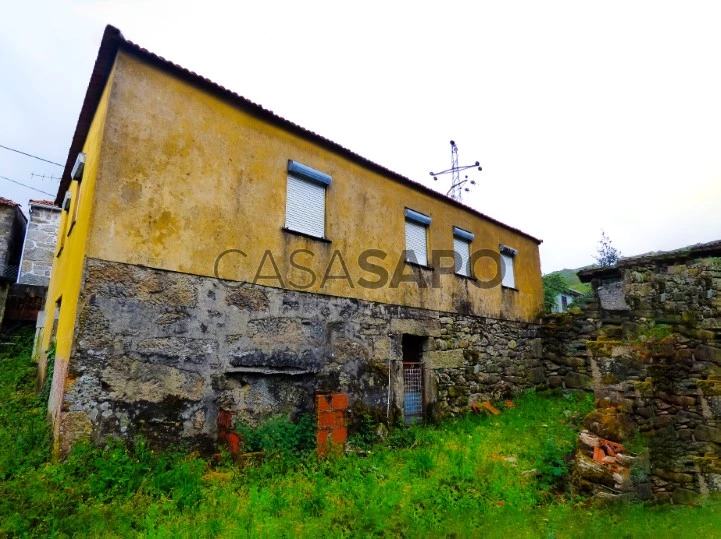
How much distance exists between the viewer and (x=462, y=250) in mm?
10742

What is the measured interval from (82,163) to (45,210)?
6.63 metres

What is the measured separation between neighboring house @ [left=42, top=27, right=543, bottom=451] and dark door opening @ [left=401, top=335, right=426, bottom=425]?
40 millimetres

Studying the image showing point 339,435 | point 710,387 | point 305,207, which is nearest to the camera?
point 710,387

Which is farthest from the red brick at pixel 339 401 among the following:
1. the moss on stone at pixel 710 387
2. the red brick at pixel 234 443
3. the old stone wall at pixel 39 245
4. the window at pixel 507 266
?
the old stone wall at pixel 39 245

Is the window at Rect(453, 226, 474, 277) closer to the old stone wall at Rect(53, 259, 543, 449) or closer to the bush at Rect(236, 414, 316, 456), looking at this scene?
the old stone wall at Rect(53, 259, 543, 449)

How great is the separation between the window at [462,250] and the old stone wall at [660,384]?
4567 mm

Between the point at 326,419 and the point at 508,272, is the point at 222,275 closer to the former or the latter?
the point at 326,419

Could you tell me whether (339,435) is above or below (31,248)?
below

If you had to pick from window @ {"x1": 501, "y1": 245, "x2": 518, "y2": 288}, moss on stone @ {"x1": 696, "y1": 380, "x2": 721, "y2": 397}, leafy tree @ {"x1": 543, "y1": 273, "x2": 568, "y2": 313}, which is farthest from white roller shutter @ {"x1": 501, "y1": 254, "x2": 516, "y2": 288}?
leafy tree @ {"x1": 543, "y1": 273, "x2": 568, "y2": 313}

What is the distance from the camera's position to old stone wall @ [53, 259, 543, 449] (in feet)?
16.6

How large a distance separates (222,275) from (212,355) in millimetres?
1157

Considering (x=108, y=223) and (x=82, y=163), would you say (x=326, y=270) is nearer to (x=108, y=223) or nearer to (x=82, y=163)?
(x=108, y=223)

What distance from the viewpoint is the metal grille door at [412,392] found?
845 cm

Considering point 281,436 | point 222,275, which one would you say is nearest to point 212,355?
point 222,275
